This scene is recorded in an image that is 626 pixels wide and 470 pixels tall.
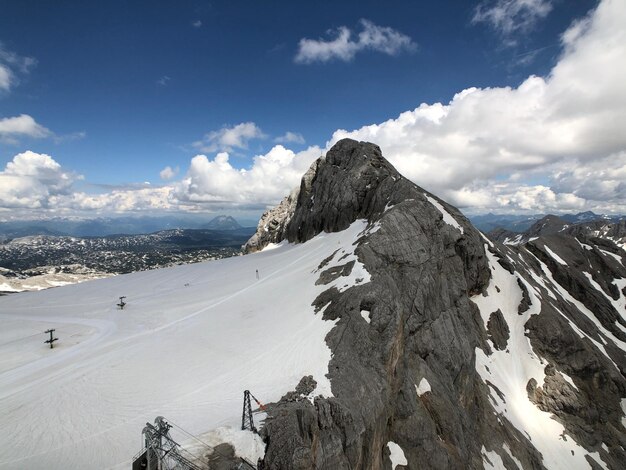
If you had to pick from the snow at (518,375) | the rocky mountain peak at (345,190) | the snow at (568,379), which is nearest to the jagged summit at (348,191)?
the rocky mountain peak at (345,190)

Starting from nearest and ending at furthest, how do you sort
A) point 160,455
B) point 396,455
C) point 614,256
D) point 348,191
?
point 160,455 → point 396,455 → point 348,191 → point 614,256

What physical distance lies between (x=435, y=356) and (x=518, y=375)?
28.0 metres

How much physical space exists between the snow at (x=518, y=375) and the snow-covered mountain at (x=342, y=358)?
0.87ft

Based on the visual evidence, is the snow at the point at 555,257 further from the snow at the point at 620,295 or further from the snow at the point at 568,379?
the snow at the point at 568,379

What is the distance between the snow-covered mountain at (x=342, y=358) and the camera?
1753 cm

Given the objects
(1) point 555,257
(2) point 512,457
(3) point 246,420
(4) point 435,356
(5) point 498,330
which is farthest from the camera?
(1) point 555,257

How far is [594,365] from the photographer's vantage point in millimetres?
50125

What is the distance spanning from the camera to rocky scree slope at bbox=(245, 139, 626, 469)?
19.3 m

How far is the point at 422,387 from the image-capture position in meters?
27.9

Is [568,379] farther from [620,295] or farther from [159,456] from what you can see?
[159,456]

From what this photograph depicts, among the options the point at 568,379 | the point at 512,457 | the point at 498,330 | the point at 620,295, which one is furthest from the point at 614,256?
the point at 512,457

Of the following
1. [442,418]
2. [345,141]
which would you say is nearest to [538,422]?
[442,418]

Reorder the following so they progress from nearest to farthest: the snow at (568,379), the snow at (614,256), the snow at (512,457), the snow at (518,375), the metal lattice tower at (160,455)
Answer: the metal lattice tower at (160,455), the snow at (512,457), the snow at (518,375), the snow at (568,379), the snow at (614,256)

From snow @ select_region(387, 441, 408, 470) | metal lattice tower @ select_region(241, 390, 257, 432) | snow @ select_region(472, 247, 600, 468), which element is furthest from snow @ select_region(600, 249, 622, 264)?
metal lattice tower @ select_region(241, 390, 257, 432)
